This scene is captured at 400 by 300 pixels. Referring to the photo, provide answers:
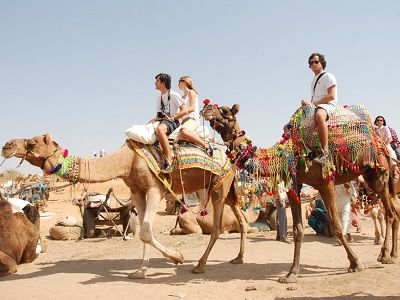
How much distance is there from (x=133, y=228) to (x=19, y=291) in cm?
711

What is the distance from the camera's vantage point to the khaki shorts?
24.4 ft

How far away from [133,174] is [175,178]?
2.36 ft

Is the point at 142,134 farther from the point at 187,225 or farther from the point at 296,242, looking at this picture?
the point at 187,225

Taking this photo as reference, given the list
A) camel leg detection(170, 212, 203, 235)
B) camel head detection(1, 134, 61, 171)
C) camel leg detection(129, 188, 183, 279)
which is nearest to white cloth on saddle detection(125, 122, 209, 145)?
camel leg detection(129, 188, 183, 279)

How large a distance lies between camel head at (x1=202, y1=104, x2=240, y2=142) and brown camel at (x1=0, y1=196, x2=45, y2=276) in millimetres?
3991

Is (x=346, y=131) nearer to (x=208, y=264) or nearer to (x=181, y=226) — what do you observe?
(x=208, y=264)

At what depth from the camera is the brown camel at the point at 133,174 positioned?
6371mm

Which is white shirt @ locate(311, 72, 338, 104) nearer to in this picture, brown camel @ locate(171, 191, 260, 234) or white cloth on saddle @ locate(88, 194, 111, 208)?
brown camel @ locate(171, 191, 260, 234)

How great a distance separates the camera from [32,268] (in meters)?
7.88

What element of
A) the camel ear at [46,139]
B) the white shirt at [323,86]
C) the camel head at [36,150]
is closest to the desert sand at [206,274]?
the camel head at [36,150]

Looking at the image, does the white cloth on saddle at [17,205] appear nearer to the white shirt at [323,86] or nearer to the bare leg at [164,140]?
the bare leg at [164,140]

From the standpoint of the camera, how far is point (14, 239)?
777 cm

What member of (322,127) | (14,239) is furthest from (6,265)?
(322,127)

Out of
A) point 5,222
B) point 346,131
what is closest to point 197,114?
point 346,131
